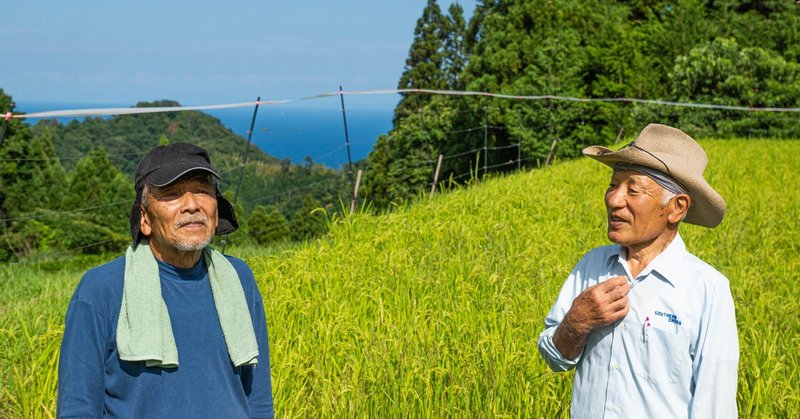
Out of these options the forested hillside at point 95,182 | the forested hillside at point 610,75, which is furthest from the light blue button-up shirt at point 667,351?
the forested hillside at point 95,182

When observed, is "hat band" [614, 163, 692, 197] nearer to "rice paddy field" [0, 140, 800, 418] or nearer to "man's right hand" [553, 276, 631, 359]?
"man's right hand" [553, 276, 631, 359]

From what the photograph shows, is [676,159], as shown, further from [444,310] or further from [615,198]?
[444,310]

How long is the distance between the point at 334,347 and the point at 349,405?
749mm

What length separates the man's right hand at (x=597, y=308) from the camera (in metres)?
2.13

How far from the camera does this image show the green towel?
199cm

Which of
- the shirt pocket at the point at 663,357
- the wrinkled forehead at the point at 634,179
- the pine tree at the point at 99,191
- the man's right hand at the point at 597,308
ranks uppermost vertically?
the wrinkled forehead at the point at 634,179

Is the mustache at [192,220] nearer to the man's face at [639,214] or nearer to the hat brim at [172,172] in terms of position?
the hat brim at [172,172]

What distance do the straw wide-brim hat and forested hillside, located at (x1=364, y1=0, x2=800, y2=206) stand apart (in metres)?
19.1

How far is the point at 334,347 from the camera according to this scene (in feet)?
13.5

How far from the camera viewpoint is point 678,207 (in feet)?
7.50

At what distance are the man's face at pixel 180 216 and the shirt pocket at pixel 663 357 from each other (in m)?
1.18

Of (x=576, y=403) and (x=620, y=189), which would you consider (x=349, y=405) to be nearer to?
(x=576, y=403)

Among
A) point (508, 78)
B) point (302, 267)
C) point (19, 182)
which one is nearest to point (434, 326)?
point (302, 267)

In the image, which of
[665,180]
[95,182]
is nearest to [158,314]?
[665,180]
